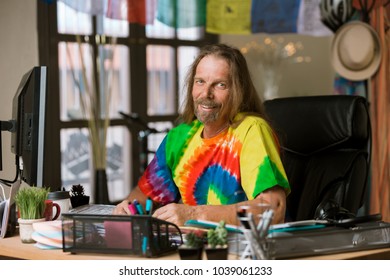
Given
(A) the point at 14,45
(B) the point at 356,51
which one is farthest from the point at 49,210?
(B) the point at 356,51

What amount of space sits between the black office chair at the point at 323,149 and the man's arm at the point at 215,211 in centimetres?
51

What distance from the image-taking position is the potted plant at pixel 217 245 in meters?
1.67

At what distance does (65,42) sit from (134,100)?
841 mm

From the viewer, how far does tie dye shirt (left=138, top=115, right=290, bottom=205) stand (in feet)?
7.72

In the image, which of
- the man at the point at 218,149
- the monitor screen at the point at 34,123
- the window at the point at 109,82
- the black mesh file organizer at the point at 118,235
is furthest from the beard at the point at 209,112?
the window at the point at 109,82

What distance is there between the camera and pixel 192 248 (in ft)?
5.54

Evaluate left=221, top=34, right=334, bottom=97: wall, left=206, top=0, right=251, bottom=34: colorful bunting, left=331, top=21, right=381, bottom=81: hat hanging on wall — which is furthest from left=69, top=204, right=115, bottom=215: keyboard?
left=221, top=34, right=334, bottom=97: wall

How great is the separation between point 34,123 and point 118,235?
51 centimetres

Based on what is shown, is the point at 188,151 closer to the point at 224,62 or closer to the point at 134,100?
the point at 224,62

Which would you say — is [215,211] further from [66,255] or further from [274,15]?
[274,15]

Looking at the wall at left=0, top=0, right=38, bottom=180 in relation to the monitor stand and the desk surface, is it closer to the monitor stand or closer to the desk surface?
the monitor stand

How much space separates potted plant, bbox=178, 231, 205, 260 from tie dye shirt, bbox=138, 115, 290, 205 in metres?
0.61

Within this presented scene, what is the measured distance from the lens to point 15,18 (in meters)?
4.67
